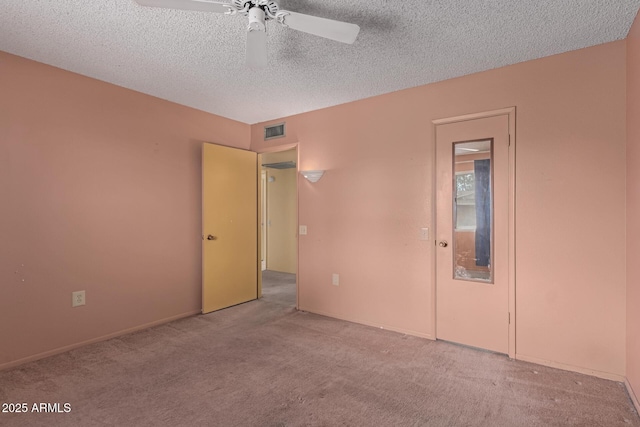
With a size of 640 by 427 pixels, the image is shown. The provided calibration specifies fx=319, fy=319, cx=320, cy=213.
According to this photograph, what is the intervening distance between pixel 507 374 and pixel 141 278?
3565 millimetres

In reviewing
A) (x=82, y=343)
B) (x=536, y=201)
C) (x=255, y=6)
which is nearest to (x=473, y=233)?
(x=536, y=201)

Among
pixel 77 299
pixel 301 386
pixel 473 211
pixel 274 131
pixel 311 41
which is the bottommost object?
pixel 301 386

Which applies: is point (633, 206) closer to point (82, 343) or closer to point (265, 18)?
point (265, 18)

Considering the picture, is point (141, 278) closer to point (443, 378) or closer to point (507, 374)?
point (443, 378)

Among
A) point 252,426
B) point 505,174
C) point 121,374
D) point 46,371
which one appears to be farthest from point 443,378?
point 46,371

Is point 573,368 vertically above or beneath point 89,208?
beneath

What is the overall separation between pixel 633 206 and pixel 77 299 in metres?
4.51

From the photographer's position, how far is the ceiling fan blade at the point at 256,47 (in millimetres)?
1879

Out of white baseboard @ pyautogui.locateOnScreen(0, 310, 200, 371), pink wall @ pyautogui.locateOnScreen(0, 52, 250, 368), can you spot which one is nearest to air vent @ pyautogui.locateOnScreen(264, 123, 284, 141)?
pink wall @ pyautogui.locateOnScreen(0, 52, 250, 368)

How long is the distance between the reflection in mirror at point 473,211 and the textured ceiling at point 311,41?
2.49 ft

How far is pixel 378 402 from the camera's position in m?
2.13

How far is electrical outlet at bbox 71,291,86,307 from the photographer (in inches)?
116

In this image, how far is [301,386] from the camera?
232cm

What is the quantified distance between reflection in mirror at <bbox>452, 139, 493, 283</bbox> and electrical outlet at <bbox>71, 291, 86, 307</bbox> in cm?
352
